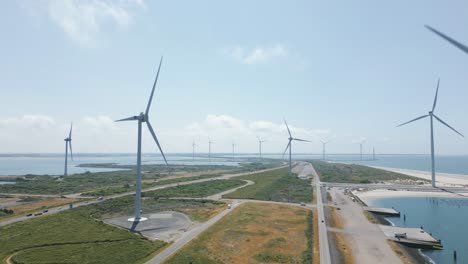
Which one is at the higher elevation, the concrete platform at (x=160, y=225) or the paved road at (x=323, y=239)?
the concrete platform at (x=160, y=225)

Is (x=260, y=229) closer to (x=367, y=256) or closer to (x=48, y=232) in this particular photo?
(x=367, y=256)

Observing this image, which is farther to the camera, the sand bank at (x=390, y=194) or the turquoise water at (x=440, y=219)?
the sand bank at (x=390, y=194)

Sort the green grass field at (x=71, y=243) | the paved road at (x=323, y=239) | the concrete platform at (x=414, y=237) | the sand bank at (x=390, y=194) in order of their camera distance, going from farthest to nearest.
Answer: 1. the sand bank at (x=390, y=194)
2. the concrete platform at (x=414, y=237)
3. the paved road at (x=323, y=239)
4. the green grass field at (x=71, y=243)

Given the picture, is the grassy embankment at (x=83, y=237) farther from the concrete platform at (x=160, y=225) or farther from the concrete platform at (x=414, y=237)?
the concrete platform at (x=414, y=237)

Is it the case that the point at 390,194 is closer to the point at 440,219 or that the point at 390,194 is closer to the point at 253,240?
the point at 440,219

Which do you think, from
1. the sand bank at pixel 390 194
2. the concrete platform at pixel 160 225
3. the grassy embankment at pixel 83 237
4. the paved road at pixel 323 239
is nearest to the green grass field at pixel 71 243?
the grassy embankment at pixel 83 237
